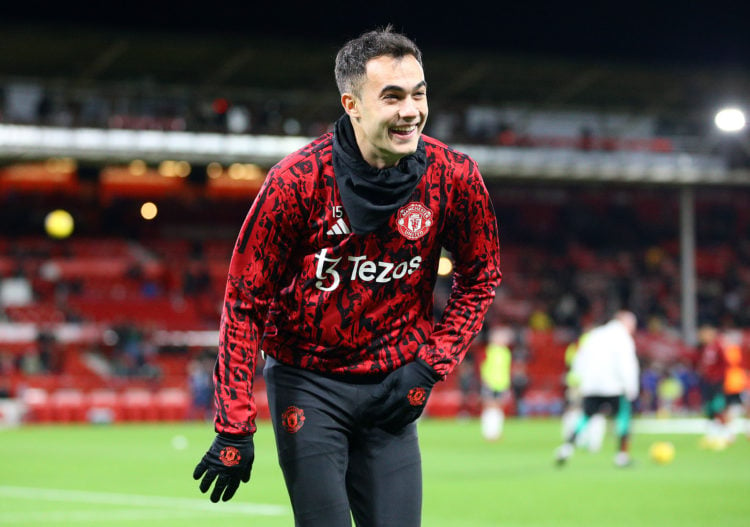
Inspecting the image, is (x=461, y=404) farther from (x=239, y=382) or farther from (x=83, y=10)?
(x=239, y=382)

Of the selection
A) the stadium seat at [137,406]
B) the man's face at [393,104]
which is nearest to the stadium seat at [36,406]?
the stadium seat at [137,406]

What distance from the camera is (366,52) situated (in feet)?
13.6

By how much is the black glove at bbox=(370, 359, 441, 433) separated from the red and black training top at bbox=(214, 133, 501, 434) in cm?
4

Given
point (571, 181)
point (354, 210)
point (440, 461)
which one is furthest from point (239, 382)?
point (571, 181)

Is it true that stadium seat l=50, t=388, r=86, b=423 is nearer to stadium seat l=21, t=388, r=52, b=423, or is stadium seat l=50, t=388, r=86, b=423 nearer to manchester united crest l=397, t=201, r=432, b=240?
stadium seat l=21, t=388, r=52, b=423

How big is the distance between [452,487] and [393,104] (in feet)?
33.6

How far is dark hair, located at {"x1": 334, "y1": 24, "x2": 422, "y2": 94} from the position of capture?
413cm

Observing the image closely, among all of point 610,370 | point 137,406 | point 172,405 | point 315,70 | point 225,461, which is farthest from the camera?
point 315,70

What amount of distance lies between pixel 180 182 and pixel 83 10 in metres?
13.9

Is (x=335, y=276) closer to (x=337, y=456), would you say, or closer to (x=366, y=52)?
(x=337, y=456)

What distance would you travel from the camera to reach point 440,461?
58.9ft

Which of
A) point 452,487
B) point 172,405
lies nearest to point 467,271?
point 452,487

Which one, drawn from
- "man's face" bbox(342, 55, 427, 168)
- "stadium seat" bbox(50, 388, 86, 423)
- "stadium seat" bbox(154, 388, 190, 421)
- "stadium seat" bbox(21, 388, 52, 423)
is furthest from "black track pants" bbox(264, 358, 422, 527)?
"stadium seat" bbox(154, 388, 190, 421)

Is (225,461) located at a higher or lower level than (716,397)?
higher
